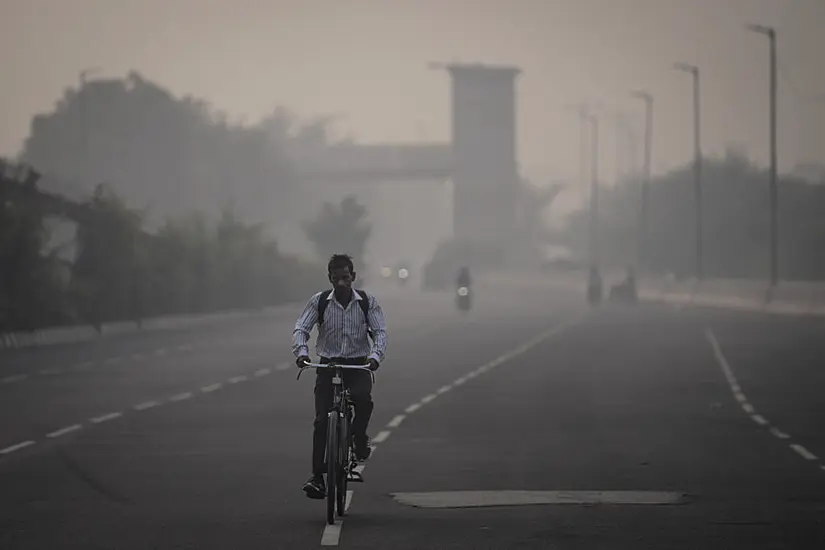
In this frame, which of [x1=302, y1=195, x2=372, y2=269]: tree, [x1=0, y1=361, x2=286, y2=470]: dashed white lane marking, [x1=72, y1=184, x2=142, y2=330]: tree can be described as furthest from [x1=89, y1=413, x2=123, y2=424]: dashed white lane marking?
[x1=302, y1=195, x2=372, y2=269]: tree

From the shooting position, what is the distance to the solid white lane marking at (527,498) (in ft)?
48.5

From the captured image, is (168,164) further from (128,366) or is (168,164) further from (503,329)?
(128,366)

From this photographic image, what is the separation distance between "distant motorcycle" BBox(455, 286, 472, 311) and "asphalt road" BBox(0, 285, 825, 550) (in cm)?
3254

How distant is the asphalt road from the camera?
13180mm

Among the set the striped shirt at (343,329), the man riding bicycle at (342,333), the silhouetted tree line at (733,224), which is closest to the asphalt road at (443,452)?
the man riding bicycle at (342,333)

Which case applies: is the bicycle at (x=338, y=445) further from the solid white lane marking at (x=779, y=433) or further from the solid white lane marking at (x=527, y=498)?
the solid white lane marking at (x=779, y=433)

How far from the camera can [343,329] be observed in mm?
13836

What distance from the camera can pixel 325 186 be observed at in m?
184

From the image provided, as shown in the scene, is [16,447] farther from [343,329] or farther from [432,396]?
[432,396]

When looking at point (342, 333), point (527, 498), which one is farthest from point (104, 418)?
point (342, 333)

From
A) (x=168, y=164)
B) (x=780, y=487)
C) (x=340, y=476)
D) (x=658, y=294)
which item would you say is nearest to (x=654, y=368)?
(x=780, y=487)

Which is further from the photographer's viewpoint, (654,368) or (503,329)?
(503,329)

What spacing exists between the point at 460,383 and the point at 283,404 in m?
5.63

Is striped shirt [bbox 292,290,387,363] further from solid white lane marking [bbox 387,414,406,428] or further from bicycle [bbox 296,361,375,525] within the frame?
solid white lane marking [bbox 387,414,406,428]
